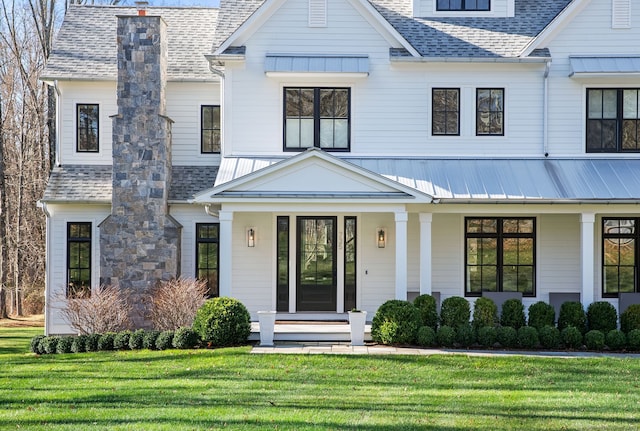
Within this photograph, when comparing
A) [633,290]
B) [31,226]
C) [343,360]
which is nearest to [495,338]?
[343,360]

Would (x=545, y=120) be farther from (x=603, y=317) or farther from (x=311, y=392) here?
(x=311, y=392)

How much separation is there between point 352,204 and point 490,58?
531 centimetres

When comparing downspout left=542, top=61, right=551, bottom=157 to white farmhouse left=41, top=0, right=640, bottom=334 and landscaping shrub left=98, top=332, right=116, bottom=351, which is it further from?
landscaping shrub left=98, top=332, right=116, bottom=351

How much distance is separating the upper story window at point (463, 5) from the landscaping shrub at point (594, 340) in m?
9.09

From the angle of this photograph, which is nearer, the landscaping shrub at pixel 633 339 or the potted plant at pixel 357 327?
the landscaping shrub at pixel 633 339

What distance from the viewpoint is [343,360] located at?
13758mm

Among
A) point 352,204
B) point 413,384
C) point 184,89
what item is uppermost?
point 184,89

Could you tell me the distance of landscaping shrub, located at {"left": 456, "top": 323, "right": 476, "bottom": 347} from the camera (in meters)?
15.5

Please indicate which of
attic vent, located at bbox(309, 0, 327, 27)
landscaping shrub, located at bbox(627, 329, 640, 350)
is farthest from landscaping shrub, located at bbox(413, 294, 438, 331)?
attic vent, located at bbox(309, 0, 327, 27)

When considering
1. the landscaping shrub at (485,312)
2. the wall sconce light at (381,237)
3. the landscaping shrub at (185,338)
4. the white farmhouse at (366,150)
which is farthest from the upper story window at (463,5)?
the landscaping shrub at (185,338)

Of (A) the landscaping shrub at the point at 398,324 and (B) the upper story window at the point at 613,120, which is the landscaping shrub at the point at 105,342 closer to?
(A) the landscaping shrub at the point at 398,324

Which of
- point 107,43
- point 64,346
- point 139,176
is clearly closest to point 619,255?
point 139,176

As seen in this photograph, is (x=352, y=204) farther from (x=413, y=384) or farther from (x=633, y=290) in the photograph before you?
(x=633, y=290)

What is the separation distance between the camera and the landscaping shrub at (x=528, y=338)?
1538 cm
